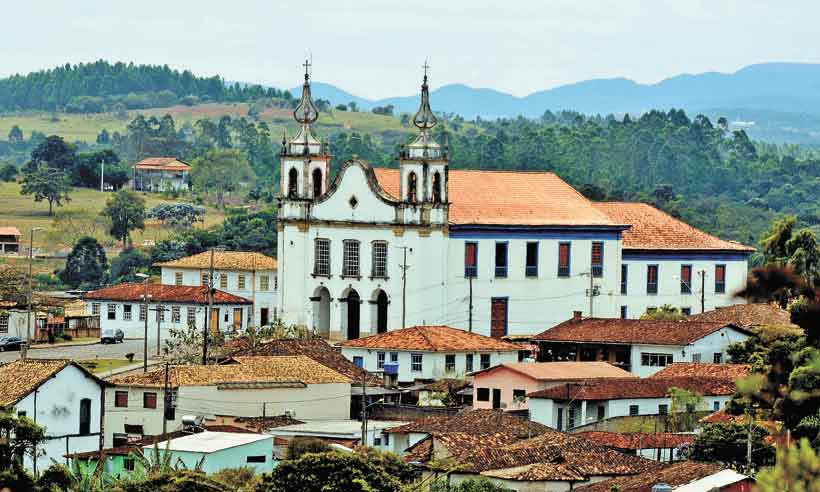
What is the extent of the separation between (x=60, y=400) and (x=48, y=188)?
91389mm

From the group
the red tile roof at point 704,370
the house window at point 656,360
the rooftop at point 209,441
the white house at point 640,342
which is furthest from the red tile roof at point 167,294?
the rooftop at point 209,441

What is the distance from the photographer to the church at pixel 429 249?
78812 millimetres

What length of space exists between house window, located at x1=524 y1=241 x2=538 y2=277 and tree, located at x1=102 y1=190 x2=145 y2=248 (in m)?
56.7

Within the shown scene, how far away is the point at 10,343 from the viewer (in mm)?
81875

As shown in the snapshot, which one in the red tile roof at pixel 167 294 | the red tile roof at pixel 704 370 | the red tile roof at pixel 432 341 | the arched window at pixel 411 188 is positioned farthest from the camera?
the red tile roof at pixel 167 294

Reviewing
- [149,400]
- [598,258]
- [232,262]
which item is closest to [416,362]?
[149,400]

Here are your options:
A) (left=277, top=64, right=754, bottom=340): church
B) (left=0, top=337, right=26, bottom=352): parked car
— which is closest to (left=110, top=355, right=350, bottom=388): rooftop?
(left=277, top=64, right=754, bottom=340): church

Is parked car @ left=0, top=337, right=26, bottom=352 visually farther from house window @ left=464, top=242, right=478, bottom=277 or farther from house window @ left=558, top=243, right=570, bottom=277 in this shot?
house window @ left=558, top=243, right=570, bottom=277

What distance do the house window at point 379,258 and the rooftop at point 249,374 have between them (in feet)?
45.4

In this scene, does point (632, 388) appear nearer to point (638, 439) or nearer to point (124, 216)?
point (638, 439)

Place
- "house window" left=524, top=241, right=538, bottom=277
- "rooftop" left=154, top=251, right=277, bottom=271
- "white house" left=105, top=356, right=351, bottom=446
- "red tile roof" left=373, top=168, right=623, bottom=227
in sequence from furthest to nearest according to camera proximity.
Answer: "rooftop" left=154, top=251, right=277, bottom=271
"house window" left=524, top=241, right=538, bottom=277
"red tile roof" left=373, top=168, right=623, bottom=227
"white house" left=105, top=356, right=351, bottom=446

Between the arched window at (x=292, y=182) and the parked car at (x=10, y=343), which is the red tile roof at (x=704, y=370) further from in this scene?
the parked car at (x=10, y=343)

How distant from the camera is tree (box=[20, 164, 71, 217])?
145000 millimetres

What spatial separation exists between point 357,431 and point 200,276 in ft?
124
